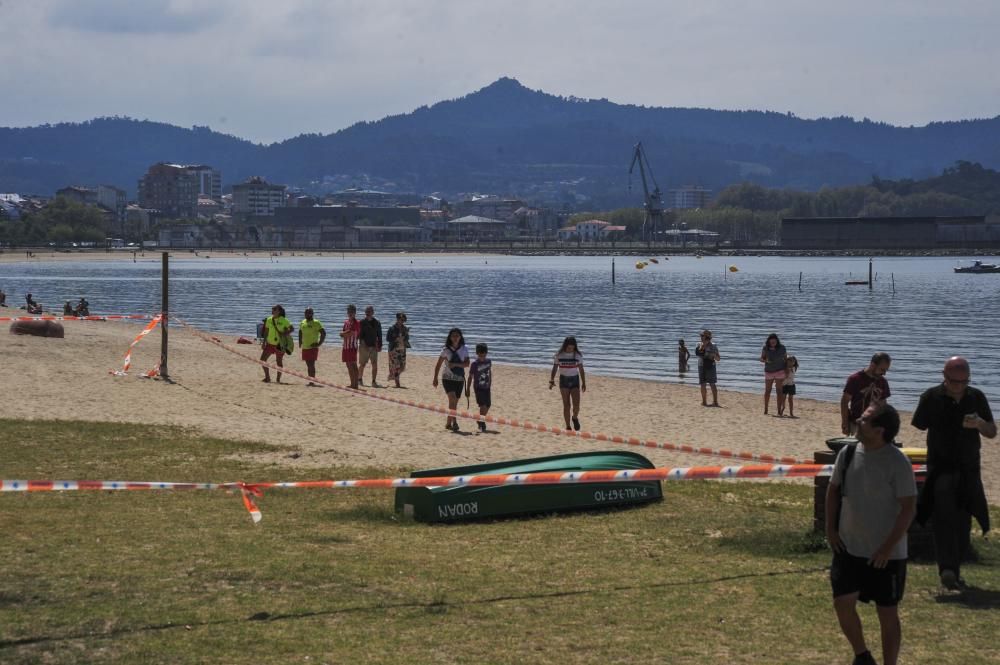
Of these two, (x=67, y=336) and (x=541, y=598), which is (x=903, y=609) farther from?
(x=67, y=336)

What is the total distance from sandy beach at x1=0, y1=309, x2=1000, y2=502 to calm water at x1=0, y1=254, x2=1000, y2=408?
23.6 feet

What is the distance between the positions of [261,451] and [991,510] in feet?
27.4

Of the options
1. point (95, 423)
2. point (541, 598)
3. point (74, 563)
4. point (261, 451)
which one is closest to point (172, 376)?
point (95, 423)

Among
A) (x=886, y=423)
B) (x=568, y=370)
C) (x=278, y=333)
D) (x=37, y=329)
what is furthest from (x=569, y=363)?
(x=37, y=329)

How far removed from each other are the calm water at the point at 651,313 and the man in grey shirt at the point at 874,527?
77.7ft

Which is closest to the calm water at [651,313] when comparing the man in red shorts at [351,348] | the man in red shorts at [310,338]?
the man in red shorts at [351,348]

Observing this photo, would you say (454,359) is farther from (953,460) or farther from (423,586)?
(953,460)

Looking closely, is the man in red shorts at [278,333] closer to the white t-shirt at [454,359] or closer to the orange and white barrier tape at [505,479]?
the white t-shirt at [454,359]

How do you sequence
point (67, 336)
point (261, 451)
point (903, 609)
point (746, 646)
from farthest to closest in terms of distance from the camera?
point (67, 336), point (261, 451), point (903, 609), point (746, 646)

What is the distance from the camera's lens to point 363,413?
19.9 meters

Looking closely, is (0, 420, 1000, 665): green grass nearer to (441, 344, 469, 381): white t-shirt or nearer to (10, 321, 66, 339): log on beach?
(441, 344, 469, 381): white t-shirt

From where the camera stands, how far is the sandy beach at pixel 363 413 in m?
16.3

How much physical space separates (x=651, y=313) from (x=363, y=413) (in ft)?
164

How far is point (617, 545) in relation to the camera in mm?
9781
